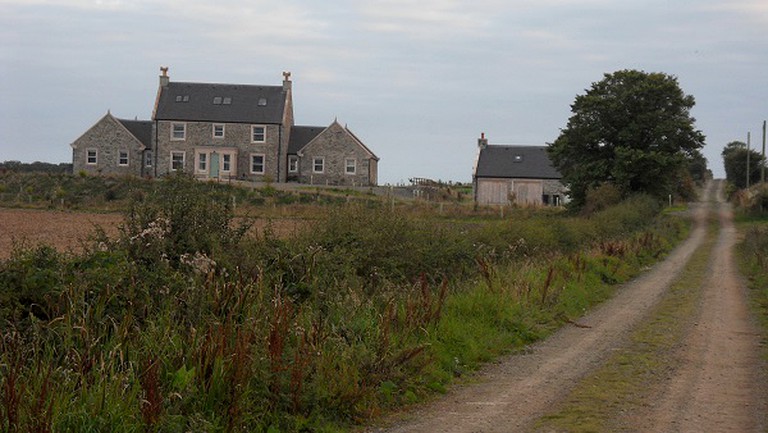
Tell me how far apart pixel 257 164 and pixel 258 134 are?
7.80 feet

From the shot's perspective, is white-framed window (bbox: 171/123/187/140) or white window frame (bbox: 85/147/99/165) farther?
white window frame (bbox: 85/147/99/165)

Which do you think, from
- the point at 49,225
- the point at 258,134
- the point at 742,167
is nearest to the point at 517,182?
the point at 258,134

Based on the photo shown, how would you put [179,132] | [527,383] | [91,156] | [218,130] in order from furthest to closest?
[91,156], [218,130], [179,132], [527,383]

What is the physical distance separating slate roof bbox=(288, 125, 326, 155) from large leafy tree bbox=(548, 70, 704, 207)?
2440 centimetres

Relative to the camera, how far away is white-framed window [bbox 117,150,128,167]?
245 feet

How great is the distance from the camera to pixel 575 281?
21562mm

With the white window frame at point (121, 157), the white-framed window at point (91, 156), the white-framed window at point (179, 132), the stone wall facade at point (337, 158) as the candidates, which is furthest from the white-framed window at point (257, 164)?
the white-framed window at point (91, 156)

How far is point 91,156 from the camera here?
245ft

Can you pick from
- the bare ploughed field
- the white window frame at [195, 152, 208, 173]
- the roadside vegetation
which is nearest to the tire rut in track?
the roadside vegetation

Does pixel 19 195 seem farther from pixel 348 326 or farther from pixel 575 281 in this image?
pixel 348 326

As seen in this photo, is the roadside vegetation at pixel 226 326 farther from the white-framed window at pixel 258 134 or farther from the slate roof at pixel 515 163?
the slate roof at pixel 515 163

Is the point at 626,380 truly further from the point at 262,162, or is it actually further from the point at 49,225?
the point at 262,162

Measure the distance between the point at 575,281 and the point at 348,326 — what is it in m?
11.1

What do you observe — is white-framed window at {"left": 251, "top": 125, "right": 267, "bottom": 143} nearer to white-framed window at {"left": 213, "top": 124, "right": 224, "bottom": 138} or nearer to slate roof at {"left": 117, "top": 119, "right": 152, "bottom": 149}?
white-framed window at {"left": 213, "top": 124, "right": 224, "bottom": 138}
